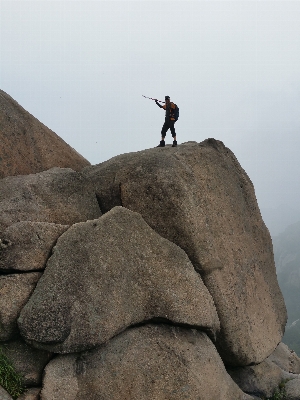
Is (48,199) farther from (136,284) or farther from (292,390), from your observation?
(292,390)

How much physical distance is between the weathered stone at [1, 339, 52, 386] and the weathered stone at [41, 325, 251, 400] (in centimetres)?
30

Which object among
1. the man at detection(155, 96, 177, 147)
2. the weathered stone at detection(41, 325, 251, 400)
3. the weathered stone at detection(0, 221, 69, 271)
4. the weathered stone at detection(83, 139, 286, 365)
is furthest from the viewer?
the man at detection(155, 96, 177, 147)

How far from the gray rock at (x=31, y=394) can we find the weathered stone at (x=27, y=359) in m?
0.19

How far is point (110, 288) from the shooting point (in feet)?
33.3

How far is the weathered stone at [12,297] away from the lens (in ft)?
31.1

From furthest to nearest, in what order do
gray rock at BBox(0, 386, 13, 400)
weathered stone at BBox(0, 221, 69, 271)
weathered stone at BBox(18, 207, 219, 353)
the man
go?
the man, weathered stone at BBox(0, 221, 69, 271), weathered stone at BBox(18, 207, 219, 353), gray rock at BBox(0, 386, 13, 400)

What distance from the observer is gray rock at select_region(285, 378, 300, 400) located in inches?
551

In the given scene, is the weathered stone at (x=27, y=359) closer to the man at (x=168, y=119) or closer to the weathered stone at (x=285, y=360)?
the man at (x=168, y=119)

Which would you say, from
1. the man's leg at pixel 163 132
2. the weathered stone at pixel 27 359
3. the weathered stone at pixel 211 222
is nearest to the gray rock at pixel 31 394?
the weathered stone at pixel 27 359

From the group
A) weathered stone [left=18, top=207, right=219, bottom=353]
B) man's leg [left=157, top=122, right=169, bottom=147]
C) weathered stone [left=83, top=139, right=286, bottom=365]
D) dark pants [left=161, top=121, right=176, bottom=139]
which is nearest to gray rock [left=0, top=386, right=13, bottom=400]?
weathered stone [left=18, top=207, right=219, bottom=353]

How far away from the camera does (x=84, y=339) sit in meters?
9.42

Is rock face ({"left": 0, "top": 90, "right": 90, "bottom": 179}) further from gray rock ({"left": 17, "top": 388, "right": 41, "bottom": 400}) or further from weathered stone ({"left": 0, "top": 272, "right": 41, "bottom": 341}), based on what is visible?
gray rock ({"left": 17, "top": 388, "right": 41, "bottom": 400})

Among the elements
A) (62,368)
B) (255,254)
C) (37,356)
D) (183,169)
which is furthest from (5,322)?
(255,254)

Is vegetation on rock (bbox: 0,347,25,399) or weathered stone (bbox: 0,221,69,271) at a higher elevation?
weathered stone (bbox: 0,221,69,271)
